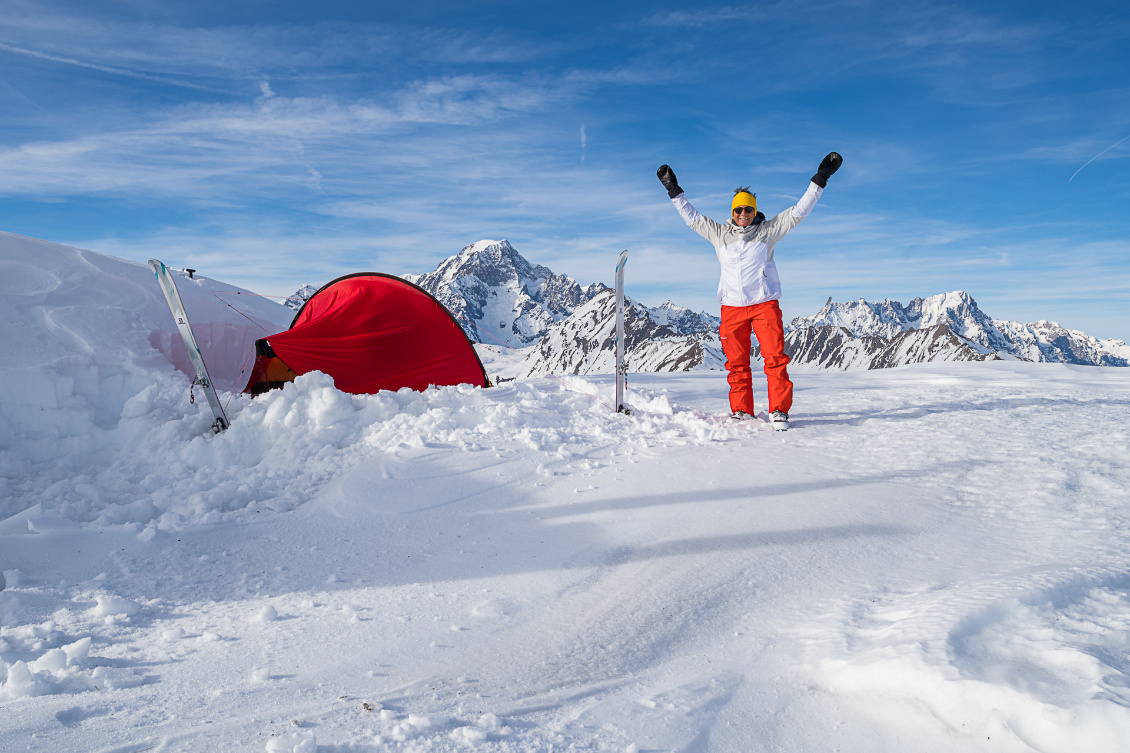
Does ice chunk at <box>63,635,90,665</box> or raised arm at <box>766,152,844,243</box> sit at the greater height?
raised arm at <box>766,152,844,243</box>

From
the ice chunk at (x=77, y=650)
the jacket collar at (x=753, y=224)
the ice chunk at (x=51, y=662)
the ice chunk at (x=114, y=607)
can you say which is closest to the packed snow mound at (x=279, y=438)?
the ice chunk at (x=114, y=607)

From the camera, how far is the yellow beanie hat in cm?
674

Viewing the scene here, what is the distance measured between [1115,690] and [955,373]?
34.5 ft

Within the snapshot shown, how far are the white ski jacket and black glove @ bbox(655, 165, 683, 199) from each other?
0.63 metres

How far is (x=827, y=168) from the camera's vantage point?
6.29 meters

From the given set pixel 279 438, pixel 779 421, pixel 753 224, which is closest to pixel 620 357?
pixel 779 421

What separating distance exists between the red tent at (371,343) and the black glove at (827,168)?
459 centimetres

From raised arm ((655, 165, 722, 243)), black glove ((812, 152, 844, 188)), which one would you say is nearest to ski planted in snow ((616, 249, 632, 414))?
raised arm ((655, 165, 722, 243))

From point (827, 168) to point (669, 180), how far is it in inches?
65.0

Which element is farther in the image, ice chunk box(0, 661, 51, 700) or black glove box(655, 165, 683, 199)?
black glove box(655, 165, 683, 199)

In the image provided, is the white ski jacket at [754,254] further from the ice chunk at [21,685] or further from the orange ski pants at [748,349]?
the ice chunk at [21,685]

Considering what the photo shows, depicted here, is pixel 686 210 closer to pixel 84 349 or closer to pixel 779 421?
pixel 779 421

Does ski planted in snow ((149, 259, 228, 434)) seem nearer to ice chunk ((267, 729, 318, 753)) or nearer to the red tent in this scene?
the red tent

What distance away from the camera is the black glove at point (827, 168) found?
6.23 metres
